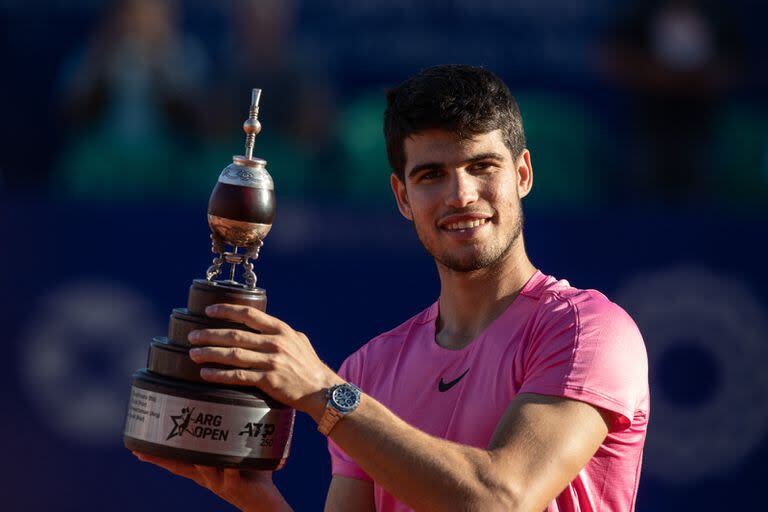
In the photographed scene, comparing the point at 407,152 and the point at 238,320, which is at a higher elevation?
the point at 407,152

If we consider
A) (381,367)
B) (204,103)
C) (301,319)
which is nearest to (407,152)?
(381,367)

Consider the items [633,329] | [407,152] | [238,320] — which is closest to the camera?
[238,320]

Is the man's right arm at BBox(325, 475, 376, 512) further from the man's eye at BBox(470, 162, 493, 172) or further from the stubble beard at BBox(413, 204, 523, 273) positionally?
the man's eye at BBox(470, 162, 493, 172)

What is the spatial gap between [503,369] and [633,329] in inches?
13.2

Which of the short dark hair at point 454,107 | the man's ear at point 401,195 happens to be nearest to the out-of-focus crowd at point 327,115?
the man's ear at point 401,195

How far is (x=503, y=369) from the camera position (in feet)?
10.3

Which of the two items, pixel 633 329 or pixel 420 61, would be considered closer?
pixel 633 329

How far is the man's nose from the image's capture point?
3.26 meters

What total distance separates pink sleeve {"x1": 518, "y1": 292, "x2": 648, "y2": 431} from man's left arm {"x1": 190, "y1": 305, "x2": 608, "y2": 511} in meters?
0.04

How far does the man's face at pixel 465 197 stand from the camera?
3.29 metres

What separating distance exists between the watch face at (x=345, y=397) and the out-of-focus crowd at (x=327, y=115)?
4.56m

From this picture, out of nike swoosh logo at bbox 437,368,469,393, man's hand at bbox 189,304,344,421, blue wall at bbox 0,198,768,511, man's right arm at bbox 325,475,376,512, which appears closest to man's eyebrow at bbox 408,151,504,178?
nike swoosh logo at bbox 437,368,469,393

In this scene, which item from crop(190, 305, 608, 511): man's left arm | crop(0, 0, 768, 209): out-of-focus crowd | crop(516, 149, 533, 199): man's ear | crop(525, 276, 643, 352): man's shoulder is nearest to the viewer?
crop(190, 305, 608, 511): man's left arm

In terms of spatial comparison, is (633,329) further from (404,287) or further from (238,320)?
(404,287)
